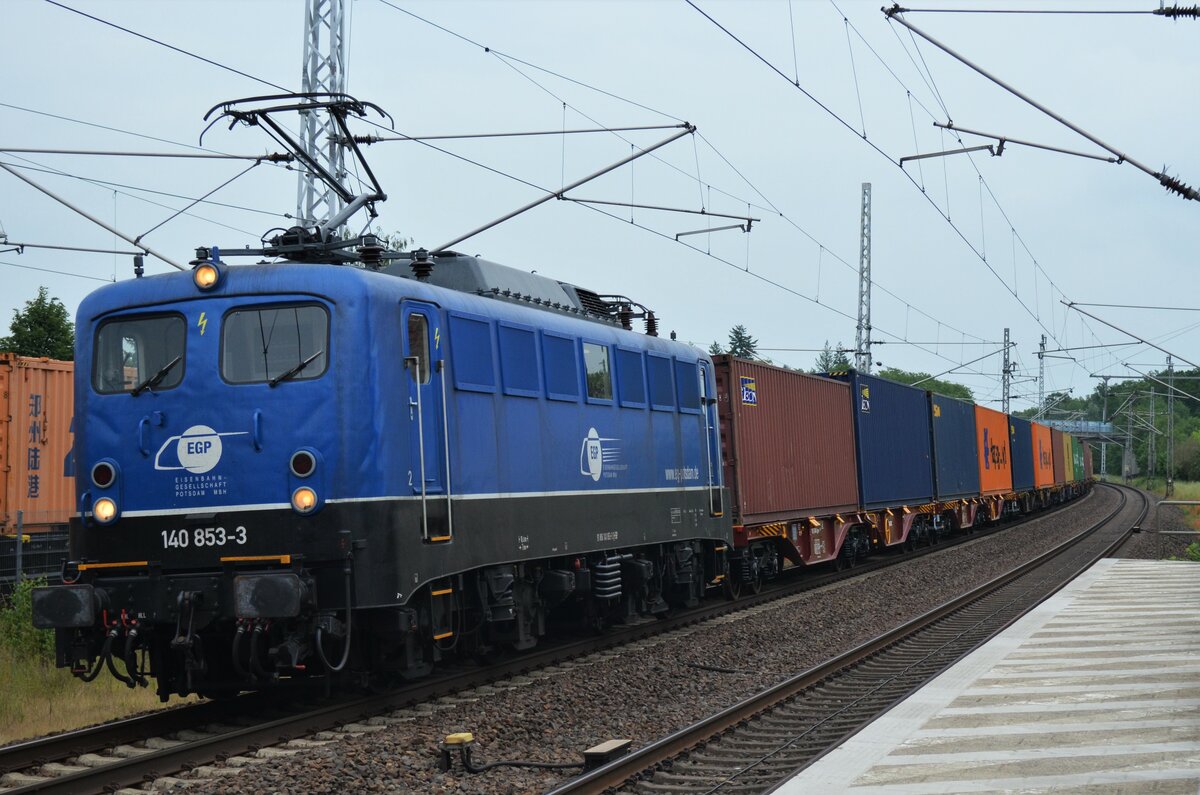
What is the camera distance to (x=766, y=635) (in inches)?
608

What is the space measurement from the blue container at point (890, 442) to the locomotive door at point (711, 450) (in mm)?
8796

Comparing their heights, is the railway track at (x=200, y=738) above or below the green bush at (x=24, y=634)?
below

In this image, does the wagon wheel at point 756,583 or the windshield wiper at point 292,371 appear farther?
the wagon wheel at point 756,583

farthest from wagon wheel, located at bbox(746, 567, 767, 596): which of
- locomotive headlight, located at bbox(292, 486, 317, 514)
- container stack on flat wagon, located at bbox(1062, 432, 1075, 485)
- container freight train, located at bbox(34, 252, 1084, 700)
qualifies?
container stack on flat wagon, located at bbox(1062, 432, 1075, 485)

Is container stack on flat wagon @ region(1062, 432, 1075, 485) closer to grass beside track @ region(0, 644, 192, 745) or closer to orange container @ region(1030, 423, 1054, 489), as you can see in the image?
orange container @ region(1030, 423, 1054, 489)

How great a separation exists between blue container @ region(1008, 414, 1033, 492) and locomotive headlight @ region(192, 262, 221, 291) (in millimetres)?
37988

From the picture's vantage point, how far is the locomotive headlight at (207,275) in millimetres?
10289

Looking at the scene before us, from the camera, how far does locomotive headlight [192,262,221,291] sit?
1029 centimetres

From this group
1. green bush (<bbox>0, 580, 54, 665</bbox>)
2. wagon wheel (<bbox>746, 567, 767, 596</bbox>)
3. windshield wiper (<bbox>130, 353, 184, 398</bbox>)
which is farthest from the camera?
wagon wheel (<bbox>746, 567, 767, 596</bbox>)

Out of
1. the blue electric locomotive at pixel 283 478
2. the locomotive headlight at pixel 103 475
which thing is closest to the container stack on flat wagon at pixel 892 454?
the blue electric locomotive at pixel 283 478

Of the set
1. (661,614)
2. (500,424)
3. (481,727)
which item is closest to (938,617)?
(661,614)

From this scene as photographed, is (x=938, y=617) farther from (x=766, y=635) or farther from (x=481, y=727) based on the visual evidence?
(x=481, y=727)

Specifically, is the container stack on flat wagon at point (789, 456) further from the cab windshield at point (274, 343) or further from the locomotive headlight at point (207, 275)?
the locomotive headlight at point (207, 275)

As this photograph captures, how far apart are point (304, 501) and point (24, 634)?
6296 mm
